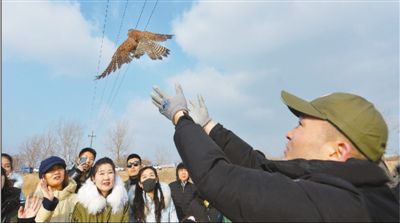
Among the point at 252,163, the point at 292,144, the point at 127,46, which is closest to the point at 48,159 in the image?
the point at 127,46

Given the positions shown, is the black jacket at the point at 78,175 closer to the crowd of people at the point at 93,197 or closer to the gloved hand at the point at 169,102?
the crowd of people at the point at 93,197

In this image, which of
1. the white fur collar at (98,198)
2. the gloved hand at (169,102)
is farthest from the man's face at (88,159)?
the gloved hand at (169,102)

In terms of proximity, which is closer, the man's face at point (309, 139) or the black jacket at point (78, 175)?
the man's face at point (309, 139)

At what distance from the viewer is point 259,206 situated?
93 cm

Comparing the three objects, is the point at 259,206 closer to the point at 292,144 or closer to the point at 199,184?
the point at 199,184

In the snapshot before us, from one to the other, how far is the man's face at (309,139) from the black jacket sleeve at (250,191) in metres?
0.24

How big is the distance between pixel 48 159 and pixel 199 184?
3.52 metres

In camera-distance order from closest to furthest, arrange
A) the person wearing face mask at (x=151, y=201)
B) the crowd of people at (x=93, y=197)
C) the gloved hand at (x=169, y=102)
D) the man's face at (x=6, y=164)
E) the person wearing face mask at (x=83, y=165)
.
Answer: the gloved hand at (x=169, y=102) → the crowd of people at (x=93, y=197) → the person wearing face mask at (x=151, y=201) → the man's face at (x=6, y=164) → the person wearing face mask at (x=83, y=165)

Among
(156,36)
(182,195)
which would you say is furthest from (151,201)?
(156,36)

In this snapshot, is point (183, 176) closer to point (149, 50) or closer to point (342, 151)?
point (149, 50)

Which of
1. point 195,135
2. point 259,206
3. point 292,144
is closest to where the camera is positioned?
point 259,206

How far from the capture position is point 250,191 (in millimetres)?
940

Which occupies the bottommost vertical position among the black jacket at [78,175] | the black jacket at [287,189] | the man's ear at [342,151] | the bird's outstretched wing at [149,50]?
the black jacket at [287,189]

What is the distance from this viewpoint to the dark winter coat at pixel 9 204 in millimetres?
3895
